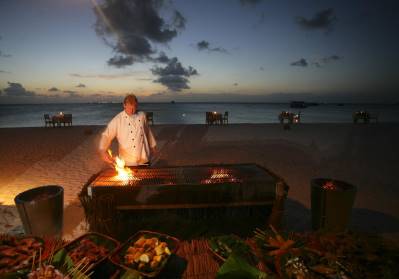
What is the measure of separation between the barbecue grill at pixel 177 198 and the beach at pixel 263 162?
196 centimetres

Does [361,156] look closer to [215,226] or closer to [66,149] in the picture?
[215,226]

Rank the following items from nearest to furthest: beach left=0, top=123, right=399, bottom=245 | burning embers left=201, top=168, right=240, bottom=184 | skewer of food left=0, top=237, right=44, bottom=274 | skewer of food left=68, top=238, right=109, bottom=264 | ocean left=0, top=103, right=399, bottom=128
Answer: skewer of food left=0, top=237, right=44, bottom=274, skewer of food left=68, top=238, right=109, bottom=264, burning embers left=201, top=168, right=240, bottom=184, beach left=0, top=123, right=399, bottom=245, ocean left=0, top=103, right=399, bottom=128

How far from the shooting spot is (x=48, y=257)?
7.10ft

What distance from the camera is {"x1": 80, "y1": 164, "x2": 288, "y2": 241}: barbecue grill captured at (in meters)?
3.81

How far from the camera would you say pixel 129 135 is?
529 centimetres

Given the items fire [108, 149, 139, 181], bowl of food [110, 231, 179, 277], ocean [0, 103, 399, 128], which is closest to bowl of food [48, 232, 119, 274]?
bowl of food [110, 231, 179, 277]

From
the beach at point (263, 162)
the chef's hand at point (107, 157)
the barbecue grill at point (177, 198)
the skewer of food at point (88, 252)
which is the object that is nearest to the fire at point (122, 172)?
the barbecue grill at point (177, 198)

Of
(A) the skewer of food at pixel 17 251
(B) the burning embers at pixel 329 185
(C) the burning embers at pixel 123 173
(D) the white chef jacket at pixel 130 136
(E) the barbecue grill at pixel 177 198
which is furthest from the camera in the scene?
(D) the white chef jacket at pixel 130 136

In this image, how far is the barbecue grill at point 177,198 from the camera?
381 cm

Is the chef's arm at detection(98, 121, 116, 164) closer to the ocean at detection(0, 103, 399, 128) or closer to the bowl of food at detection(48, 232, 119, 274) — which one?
the bowl of food at detection(48, 232, 119, 274)

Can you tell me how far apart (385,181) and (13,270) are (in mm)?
9969

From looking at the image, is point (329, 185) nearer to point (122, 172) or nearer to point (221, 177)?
point (221, 177)

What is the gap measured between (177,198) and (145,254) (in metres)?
1.64

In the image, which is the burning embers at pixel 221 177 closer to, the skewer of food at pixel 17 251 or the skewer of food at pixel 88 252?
the skewer of food at pixel 88 252
